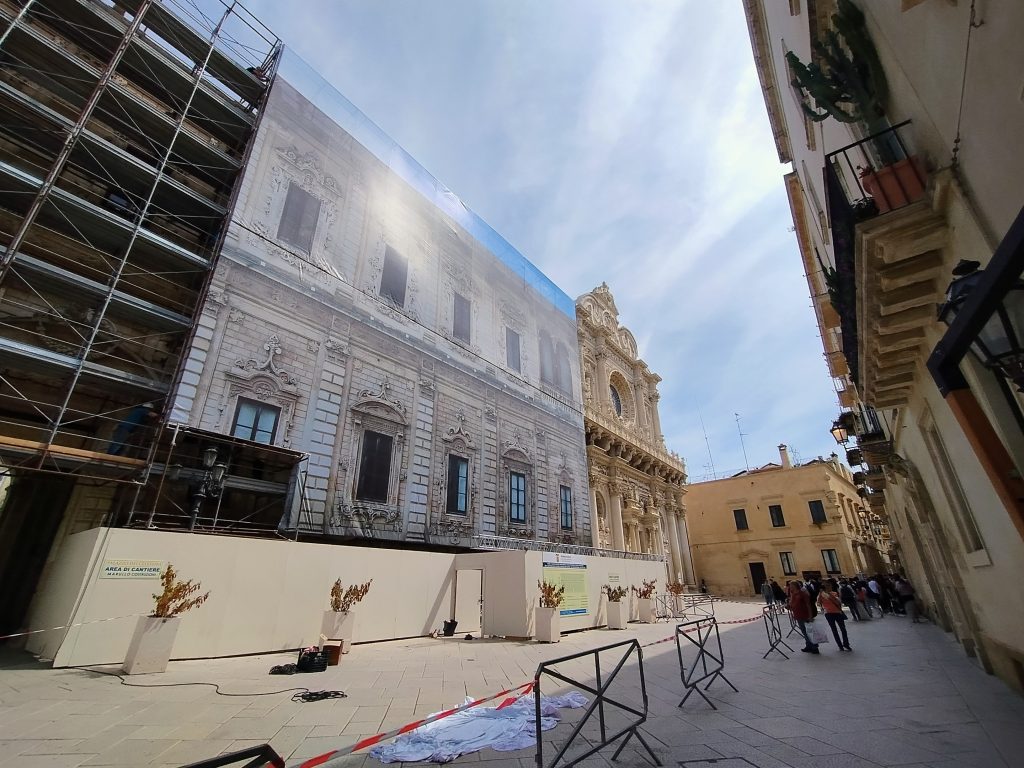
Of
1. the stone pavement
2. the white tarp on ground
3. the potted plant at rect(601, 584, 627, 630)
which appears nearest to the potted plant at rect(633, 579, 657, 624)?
the potted plant at rect(601, 584, 627, 630)

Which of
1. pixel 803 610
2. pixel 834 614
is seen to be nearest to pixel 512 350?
pixel 803 610

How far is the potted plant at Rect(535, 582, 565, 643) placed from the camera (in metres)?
10.4

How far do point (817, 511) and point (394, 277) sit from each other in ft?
91.2

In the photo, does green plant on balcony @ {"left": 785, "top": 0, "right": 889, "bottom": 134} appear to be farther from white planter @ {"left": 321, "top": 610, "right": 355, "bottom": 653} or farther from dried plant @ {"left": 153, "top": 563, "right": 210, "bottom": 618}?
white planter @ {"left": 321, "top": 610, "right": 355, "bottom": 653}

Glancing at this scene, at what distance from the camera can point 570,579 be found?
41.4 feet

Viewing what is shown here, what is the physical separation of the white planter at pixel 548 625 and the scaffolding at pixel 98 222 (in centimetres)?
866

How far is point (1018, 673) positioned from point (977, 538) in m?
1.41

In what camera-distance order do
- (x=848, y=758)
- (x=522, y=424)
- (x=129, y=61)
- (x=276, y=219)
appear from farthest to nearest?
(x=522, y=424) < (x=276, y=219) < (x=129, y=61) < (x=848, y=758)

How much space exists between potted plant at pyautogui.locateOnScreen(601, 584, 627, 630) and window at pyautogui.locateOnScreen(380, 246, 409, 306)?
11146 mm

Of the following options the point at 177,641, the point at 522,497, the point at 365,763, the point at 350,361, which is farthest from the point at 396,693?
the point at 522,497

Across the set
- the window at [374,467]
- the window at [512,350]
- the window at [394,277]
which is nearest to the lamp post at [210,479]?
the window at [374,467]

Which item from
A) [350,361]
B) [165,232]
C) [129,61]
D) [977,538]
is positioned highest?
[129,61]

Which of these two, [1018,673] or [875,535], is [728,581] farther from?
[1018,673]

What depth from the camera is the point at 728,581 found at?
1183 inches
